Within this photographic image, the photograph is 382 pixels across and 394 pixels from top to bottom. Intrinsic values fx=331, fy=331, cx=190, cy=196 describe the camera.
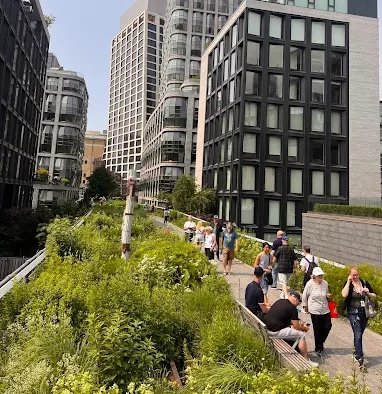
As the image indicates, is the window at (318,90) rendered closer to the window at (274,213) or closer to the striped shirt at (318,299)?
the window at (274,213)

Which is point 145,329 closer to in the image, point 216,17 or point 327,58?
point 327,58

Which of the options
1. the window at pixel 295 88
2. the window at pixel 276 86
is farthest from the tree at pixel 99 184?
the window at pixel 295 88

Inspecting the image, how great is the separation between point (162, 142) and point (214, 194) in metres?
24.9

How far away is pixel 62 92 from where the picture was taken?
61.3m

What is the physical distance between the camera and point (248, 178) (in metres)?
34.1

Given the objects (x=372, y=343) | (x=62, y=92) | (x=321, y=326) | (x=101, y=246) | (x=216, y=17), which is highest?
(x=216, y=17)

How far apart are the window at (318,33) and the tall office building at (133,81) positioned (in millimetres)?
84678

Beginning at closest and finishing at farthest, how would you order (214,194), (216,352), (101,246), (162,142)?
1. (216,352)
2. (101,246)
3. (214,194)
4. (162,142)

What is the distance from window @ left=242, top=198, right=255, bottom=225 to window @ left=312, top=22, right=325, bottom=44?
19.1 meters

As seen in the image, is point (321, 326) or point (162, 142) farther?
point (162, 142)

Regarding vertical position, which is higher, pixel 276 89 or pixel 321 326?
pixel 276 89

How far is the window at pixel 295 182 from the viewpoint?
3478 centimetres

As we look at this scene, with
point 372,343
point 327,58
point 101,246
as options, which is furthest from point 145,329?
point 327,58

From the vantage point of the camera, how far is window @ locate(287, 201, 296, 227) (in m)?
34.3
